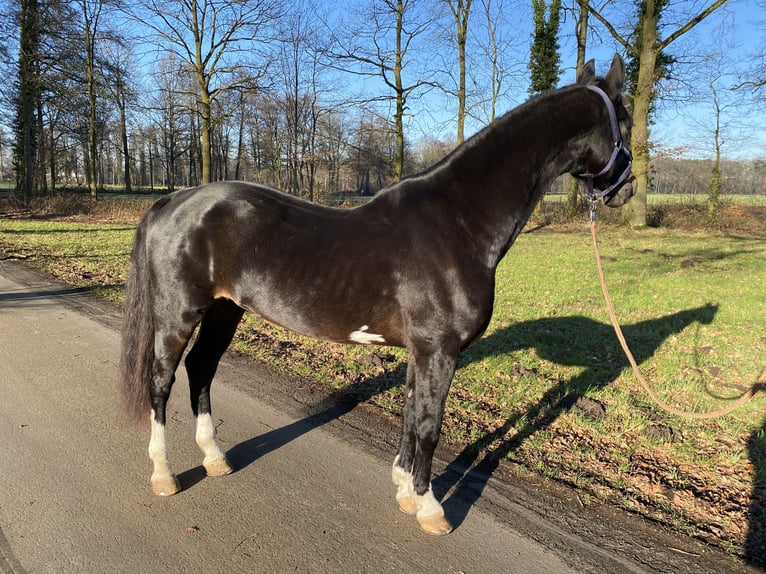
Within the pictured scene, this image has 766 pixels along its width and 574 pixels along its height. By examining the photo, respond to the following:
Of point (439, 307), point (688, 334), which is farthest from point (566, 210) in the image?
point (439, 307)

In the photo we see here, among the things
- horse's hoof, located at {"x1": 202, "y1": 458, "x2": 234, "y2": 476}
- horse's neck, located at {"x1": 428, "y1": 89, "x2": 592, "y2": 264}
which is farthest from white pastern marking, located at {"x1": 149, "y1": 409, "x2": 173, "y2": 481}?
horse's neck, located at {"x1": 428, "y1": 89, "x2": 592, "y2": 264}

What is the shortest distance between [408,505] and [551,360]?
3112mm

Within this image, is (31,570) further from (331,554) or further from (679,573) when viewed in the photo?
(679,573)

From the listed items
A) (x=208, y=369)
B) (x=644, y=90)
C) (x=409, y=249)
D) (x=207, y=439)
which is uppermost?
(x=644, y=90)

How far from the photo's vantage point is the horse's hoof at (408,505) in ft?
9.48

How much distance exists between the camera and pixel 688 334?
629 centimetres

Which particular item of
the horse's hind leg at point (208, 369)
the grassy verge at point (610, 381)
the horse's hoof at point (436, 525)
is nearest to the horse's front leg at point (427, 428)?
the horse's hoof at point (436, 525)

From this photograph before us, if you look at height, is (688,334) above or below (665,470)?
above

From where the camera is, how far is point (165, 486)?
9.86ft

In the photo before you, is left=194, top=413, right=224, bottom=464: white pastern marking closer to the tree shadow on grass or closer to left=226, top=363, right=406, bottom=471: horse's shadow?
left=226, top=363, right=406, bottom=471: horse's shadow

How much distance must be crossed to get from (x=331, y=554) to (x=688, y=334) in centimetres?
574

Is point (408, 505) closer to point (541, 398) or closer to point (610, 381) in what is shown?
point (541, 398)

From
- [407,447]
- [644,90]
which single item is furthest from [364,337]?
[644,90]

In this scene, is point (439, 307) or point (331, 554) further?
point (439, 307)
